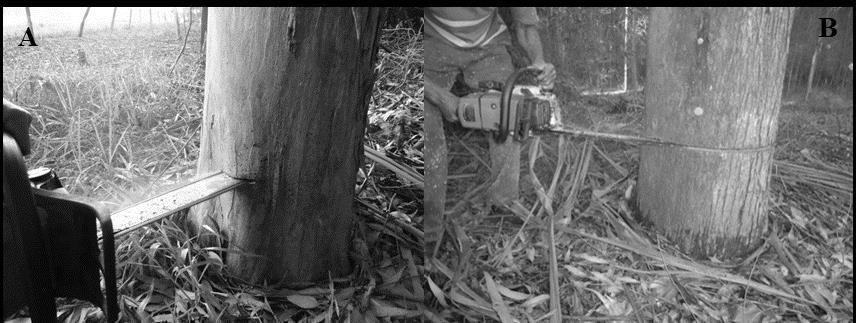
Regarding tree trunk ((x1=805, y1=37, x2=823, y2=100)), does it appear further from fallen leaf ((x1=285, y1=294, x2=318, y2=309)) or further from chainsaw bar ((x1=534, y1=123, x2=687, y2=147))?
fallen leaf ((x1=285, y1=294, x2=318, y2=309))

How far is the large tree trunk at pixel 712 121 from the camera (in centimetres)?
103

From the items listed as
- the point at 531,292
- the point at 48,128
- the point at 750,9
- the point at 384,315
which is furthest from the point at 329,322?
the point at 750,9

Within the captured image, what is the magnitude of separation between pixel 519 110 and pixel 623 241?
32cm

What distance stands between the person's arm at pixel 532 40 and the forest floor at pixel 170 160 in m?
0.29

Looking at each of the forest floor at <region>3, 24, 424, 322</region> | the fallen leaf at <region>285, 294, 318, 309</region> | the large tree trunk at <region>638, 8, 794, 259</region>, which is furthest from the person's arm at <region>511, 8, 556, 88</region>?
the fallen leaf at <region>285, 294, 318, 309</region>

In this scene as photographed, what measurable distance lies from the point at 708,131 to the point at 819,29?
25 cm

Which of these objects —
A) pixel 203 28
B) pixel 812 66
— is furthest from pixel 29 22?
pixel 812 66

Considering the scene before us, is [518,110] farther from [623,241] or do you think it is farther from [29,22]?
[29,22]

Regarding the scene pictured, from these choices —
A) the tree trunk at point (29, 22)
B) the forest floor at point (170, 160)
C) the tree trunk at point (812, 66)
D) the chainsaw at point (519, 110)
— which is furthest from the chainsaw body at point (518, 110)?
the tree trunk at point (29, 22)

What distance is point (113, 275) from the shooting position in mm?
962

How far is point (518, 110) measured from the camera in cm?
113

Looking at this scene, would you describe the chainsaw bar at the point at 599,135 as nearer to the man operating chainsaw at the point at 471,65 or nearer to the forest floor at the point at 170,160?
the man operating chainsaw at the point at 471,65

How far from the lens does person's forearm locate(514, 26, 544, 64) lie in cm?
112

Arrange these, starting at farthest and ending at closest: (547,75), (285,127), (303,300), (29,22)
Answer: (303,300), (285,127), (547,75), (29,22)
